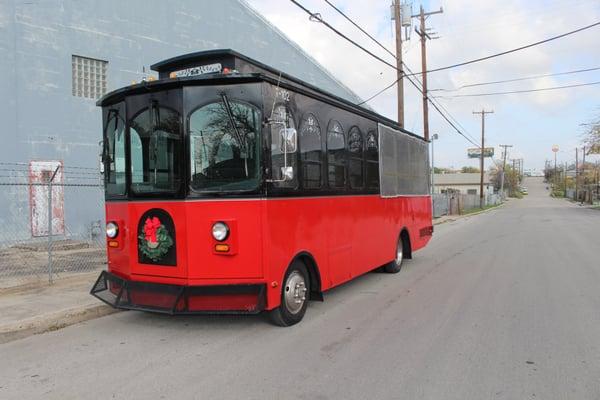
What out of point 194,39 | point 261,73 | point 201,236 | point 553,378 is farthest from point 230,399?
point 194,39

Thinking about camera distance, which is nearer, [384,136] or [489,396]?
[489,396]

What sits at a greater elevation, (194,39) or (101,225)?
(194,39)

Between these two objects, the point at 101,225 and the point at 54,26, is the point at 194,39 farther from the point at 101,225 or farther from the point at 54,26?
the point at 101,225

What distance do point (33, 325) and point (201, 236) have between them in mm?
2525

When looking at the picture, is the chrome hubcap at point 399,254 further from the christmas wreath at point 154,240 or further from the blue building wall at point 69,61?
the blue building wall at point 69,61

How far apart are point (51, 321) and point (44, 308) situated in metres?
0.59

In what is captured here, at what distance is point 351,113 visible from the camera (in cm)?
833

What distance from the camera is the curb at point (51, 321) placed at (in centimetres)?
618

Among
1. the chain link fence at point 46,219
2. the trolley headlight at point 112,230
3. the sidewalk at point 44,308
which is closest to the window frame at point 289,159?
the trolley headlight at point 112,230

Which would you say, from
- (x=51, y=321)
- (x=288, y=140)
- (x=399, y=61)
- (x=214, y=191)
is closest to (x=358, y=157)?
(x=288, y=140)

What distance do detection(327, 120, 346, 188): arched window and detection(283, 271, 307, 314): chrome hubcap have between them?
1570mm

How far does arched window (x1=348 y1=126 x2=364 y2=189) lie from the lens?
820cm

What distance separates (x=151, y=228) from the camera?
5.99 m

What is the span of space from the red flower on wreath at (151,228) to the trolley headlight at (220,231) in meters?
0.70
